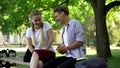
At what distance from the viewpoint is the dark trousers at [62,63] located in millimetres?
6321

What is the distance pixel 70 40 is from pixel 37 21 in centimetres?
120

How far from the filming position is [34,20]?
7.46 metres

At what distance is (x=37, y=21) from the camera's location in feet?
24.7

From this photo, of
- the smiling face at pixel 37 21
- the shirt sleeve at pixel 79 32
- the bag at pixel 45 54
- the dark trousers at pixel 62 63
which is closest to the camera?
the dark trousers at pixel 62 63

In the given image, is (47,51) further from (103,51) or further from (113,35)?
(113,35)

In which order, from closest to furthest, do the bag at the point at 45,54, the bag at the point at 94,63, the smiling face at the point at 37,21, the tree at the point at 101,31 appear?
the bag at the point at 94,63 → the bag at the point at 45,54 → the smiling face at the point at 37,21 → the tree at the point at 101,31

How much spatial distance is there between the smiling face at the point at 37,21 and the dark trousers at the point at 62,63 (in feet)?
3.44

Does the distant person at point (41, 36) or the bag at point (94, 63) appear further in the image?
the distant person at point (41, 36)

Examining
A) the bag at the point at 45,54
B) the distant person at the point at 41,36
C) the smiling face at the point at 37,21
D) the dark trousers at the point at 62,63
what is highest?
the smiling face at the point at 37,21

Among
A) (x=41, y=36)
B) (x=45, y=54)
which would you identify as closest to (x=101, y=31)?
(x=41, y=36)

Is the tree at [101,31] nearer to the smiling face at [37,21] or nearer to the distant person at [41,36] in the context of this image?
the distant person at [41,36]

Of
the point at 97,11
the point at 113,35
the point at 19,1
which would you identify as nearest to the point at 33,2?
→ the point at 19,1

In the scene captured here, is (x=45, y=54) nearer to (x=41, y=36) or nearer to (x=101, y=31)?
(x=41, y=36)

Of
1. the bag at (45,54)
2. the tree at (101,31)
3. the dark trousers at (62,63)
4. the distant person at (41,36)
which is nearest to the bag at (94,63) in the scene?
the dark trousers at (62,63)
